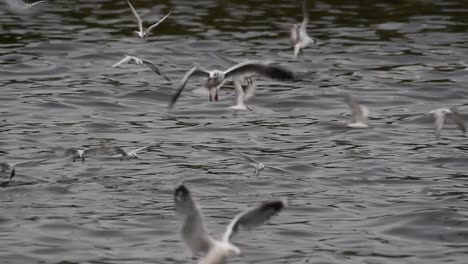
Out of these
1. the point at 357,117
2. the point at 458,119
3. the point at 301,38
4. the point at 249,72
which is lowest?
the point at 357,117

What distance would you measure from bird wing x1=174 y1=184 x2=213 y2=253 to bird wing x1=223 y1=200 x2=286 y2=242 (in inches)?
11.4

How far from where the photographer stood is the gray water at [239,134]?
1373cm

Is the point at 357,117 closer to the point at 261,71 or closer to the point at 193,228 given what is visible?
the point at 261,71

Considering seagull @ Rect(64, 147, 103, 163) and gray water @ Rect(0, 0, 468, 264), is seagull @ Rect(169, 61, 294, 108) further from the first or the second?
seagull @ Rect(64, 147, 103, 163)

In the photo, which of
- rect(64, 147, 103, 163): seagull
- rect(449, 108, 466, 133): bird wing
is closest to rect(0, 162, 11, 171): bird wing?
rect(64, 147, 103, 163): seagull

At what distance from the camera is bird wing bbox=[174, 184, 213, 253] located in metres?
10.2

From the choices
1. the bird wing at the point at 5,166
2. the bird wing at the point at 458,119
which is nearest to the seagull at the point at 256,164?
the bird wing at the point at 458,119

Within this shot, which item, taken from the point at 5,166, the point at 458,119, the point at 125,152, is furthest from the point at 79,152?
the point at 458,119

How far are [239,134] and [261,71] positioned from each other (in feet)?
16.6

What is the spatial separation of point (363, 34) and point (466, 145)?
7.86 metres

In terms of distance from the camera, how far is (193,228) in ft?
33.5

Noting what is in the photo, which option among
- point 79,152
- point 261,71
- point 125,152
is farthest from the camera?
point 125,152

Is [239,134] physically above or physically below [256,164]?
below

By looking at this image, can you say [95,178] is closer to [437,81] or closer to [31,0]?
[437,81]
